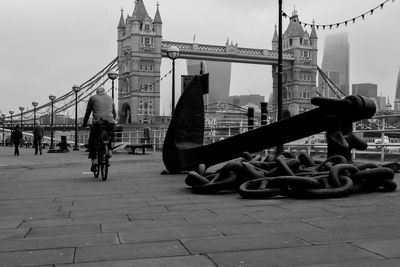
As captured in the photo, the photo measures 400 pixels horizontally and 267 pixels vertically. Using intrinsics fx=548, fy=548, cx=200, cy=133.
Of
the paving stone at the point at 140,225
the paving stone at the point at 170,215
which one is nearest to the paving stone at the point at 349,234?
the paving stone at the point at 140,225

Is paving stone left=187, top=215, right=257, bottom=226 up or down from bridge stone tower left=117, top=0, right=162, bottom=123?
down

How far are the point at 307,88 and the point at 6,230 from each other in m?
83.2

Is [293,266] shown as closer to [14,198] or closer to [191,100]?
[14,198]

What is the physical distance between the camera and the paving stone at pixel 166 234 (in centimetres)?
264

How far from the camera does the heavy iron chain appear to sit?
153 inches

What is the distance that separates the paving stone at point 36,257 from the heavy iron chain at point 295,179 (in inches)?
73.4

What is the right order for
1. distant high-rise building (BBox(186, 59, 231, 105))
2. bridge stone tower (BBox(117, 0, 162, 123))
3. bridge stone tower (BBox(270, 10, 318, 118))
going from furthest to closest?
1. distant high-rise building (BBox(186, 59, 231, 105))
2. bridge stone tower (BBox(270, 10, 318, 118))
3. bridge stone tower (BBox(117, 0, 162, 123))

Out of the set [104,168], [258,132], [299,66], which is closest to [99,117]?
[104,168]

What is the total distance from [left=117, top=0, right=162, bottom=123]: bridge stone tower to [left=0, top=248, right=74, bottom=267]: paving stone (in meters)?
74.8

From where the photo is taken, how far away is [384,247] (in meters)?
2.30

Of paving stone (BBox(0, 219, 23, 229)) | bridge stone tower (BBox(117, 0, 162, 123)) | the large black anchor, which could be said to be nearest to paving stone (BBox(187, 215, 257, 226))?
paving stone (BBox(0, 219, 23, 229))

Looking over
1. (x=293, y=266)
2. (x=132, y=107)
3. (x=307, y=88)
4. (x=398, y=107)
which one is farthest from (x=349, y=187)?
(x=307, y=88)

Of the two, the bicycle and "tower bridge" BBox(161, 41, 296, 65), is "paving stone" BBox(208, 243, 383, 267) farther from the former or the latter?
"tower bridge" BBox(161, 41, 296, 65)

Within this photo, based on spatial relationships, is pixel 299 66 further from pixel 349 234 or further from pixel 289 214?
pixel 349 234
